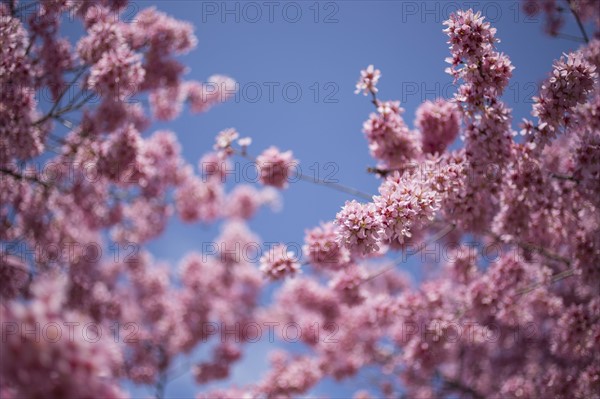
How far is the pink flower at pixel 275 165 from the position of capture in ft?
22.0

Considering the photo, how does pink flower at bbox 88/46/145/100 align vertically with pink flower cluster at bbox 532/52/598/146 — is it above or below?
above

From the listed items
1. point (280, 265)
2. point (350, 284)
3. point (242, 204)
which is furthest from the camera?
point (242, 204)

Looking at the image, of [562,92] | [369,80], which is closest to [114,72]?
[369,80]

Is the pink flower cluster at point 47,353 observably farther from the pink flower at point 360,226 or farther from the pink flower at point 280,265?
the pink flower at point 280,265

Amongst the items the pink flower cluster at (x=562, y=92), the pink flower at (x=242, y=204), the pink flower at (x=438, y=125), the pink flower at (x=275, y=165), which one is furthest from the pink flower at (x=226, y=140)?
the pink flower at (x=242, y=204)

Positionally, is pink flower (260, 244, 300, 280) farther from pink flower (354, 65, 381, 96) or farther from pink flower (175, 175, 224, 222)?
pink flower (175, 175, 224, 222)

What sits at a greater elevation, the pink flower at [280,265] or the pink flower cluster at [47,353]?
the pink flower at [280,265]

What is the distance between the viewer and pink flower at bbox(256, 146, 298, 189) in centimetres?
672

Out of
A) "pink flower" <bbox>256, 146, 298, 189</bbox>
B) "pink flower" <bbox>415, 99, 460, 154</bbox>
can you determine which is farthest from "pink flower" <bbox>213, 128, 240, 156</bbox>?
"pink flower" <bbox>415, 99, 460, 154</bbox>

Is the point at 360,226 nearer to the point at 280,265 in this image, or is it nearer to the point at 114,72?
the point at 280,265

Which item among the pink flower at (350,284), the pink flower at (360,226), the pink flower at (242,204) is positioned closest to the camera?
the pink flower at (360,226)

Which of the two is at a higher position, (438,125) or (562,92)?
(438,125)

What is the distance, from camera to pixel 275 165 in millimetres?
6719

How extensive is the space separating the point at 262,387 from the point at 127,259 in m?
6.26
